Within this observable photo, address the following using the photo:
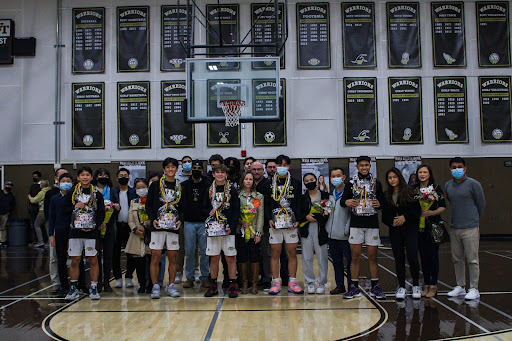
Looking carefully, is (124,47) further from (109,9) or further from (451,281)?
(451,281)

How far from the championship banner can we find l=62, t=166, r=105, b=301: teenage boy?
10309mm

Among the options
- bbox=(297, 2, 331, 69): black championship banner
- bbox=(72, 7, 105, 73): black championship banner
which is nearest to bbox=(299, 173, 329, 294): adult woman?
bbox=(297, 2, 331, 69): black championship banner

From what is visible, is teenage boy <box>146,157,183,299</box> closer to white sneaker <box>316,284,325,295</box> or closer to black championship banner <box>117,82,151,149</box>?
white sneaker <box>316,284,325,295</box>

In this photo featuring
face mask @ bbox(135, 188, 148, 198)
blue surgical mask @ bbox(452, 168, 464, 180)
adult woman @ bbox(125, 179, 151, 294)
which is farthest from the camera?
face mask @ bbox(135, 188, 148, 198)

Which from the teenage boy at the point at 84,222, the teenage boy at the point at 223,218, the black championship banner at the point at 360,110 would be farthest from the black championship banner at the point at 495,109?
the teenage boy at the point at 84,222

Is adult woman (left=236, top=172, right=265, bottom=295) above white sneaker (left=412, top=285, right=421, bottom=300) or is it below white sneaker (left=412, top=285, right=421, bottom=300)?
above

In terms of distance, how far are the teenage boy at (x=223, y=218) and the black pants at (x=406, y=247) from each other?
230 cm

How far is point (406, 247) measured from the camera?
662 centimetres

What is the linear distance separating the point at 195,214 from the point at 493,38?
12.4 metres

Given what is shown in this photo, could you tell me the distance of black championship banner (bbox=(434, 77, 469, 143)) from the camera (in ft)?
48.6

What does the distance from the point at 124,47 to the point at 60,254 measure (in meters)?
9.61

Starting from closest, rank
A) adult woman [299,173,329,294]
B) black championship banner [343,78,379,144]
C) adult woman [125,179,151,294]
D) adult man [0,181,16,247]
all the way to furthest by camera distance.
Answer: adult woman [299,173,329,294] < adult woman [125,179,151,294] < adult man [0,181,16,247] < black championship banner [343,78,379,144]

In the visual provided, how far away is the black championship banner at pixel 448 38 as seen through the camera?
1500cm

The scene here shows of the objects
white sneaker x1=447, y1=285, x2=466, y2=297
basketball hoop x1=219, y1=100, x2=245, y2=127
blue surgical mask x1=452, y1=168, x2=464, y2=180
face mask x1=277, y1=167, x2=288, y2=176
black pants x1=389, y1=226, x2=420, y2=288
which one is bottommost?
white sneaker x1=447, y1=285, x2=466, y2=297
